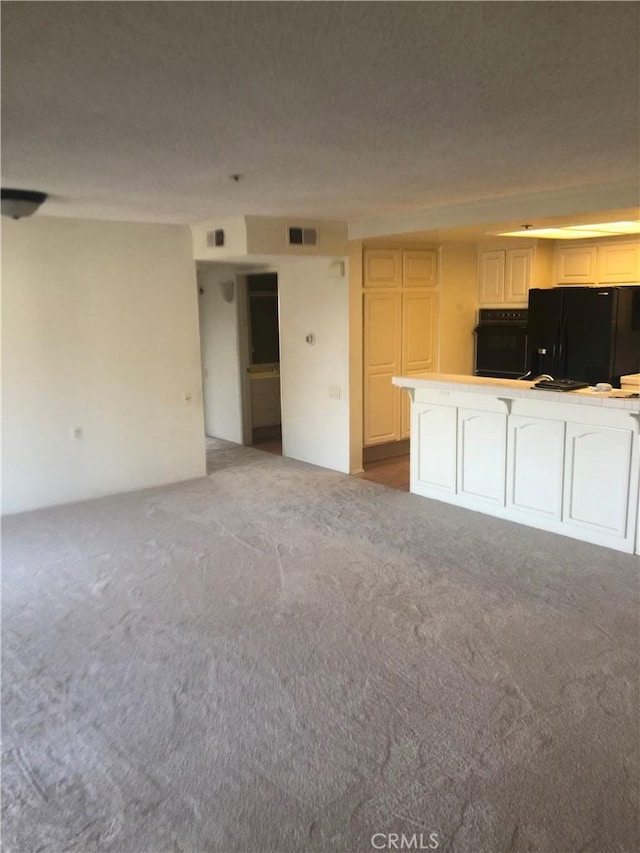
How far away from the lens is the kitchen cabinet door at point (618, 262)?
6.18 meters

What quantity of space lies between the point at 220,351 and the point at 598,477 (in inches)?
195

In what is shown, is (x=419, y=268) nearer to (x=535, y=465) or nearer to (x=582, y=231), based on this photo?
(x=582, y=231)

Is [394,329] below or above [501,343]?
above

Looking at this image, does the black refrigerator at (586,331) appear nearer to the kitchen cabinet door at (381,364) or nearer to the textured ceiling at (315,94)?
the kitchen cabinet door at (381,364)

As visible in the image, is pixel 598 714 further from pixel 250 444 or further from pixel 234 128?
pixel 250 444

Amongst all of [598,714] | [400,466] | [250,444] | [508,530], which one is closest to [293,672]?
[598,714]

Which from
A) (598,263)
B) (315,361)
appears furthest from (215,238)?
(598,263)

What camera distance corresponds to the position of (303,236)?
569 centimetres

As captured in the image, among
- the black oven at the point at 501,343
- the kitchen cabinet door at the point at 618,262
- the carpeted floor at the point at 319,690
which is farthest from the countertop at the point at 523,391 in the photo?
the kitchen cabinet door at the point at 618,262

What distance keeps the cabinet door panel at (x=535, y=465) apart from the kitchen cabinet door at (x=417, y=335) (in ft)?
7.05

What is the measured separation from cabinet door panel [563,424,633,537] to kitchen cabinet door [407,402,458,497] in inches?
40.8

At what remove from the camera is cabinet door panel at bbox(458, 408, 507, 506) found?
490cm

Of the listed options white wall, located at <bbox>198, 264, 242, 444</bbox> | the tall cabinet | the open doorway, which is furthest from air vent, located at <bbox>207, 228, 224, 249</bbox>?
the open doorway

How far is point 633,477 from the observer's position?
13.5 feet
